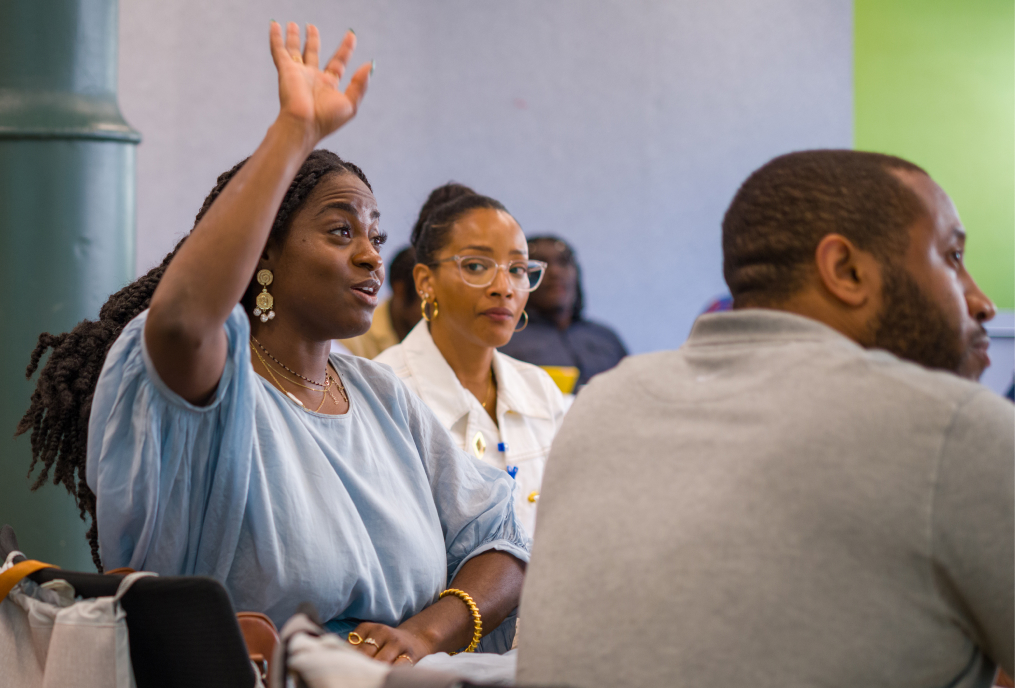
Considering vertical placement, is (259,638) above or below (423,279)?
below

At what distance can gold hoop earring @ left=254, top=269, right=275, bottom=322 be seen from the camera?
5.82 feet

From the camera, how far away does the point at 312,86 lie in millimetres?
1332

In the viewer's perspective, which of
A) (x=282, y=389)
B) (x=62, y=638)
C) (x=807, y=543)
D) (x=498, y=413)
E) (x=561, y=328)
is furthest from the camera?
(x=561, y=328)

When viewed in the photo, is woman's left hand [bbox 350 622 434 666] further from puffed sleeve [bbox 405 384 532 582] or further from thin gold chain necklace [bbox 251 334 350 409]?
thin gold chain necklace [bbox 251 334 350 409]

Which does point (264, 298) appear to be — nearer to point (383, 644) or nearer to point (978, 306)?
point (383, 644)

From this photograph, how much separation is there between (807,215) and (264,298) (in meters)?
1.07

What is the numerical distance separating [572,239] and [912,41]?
2.44 meters

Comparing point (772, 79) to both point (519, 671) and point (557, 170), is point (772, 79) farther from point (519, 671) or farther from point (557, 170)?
point (519, 671)

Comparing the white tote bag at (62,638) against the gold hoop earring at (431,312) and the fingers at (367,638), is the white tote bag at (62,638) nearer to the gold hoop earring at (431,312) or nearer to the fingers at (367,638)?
the fingers at (367,638)

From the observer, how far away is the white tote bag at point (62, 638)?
46.2 inches

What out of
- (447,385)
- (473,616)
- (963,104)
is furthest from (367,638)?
(963,104)

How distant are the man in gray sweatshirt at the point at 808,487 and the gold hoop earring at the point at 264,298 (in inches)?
33.8

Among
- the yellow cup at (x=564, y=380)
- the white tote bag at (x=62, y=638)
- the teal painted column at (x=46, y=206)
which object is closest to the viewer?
the white tote bag at (x=62, y=638)

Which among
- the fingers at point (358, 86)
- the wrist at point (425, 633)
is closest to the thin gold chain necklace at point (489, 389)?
the wrist at point (425, 633)
